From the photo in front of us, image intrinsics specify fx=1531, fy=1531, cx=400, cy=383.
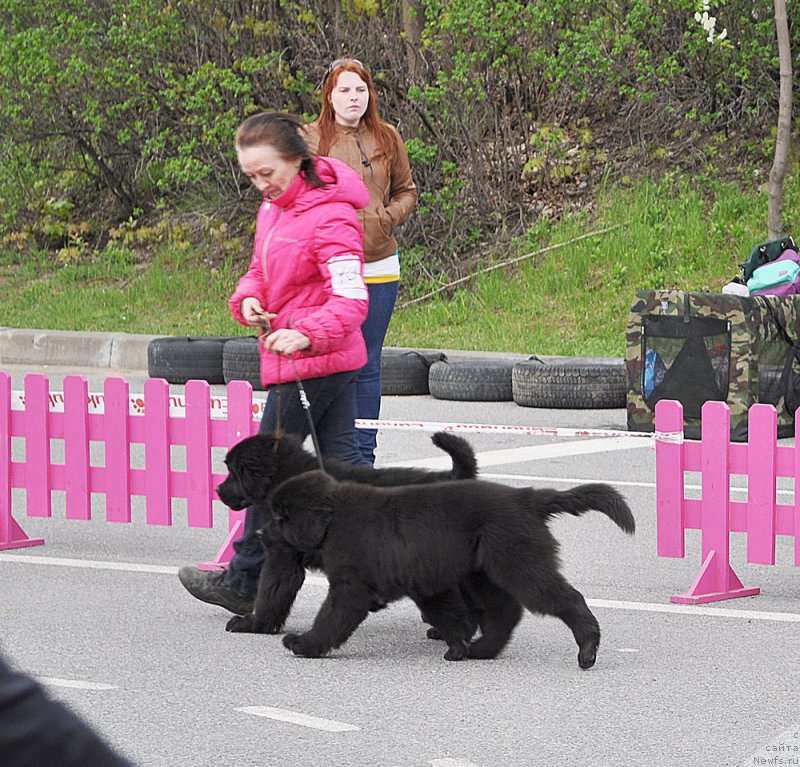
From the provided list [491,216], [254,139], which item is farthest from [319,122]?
[491,216]

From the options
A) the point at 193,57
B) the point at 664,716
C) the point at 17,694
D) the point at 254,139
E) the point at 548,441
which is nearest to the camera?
the point at 17,694

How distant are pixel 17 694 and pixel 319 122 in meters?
6.34

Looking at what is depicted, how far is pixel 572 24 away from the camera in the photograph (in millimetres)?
18719

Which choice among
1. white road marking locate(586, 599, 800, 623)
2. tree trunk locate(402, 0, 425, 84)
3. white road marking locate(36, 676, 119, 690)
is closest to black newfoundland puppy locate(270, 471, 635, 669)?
white road marking locate(36, 676, 119, 690)

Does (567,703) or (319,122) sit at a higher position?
(319,122)

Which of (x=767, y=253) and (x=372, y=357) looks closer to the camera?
(x=372, y=357)

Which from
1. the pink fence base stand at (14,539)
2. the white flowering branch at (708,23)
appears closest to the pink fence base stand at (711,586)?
the pink fence base stand at (14,539)

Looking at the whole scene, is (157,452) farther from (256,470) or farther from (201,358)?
(201,358)

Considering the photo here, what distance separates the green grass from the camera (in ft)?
52.3

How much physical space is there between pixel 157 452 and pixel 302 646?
2184 mm

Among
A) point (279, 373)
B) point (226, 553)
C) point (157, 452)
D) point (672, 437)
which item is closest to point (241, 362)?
point (157, 452)

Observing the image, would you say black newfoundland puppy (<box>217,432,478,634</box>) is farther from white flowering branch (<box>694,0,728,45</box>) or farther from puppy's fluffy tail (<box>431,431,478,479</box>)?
white flowering branch (<box>694,0,728,45</box>)

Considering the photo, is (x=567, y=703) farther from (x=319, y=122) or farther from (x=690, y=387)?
(x=690, y=387)

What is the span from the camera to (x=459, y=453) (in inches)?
221
